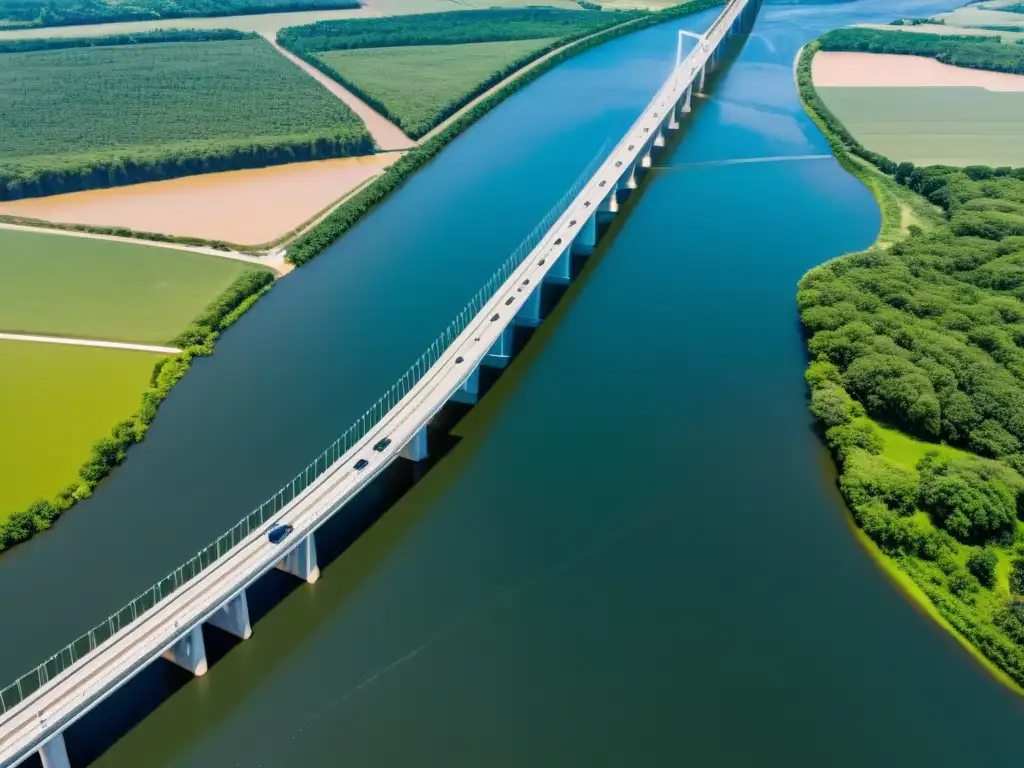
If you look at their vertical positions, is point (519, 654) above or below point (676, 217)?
below

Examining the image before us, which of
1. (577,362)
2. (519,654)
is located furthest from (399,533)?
(577,362)

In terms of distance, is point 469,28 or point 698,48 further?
point 469,28

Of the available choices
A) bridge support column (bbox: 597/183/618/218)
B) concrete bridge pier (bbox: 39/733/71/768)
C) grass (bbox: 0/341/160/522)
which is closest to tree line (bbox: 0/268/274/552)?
grass (bbox: 0/341/160/522)

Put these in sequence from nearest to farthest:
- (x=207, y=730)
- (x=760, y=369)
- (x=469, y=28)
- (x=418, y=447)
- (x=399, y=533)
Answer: (x=207, y=730), (x=399, y=533), (x=418, y=447), (x=760, y=369), (x=469, y=28)

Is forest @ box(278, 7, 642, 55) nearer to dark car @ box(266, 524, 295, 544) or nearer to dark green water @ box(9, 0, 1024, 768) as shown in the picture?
dark green water @ box(9, 0, 1024, 768)

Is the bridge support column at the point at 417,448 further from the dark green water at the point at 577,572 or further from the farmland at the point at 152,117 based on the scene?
the farmland at the point at 152,117

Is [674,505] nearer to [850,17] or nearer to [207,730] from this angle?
[207,730]

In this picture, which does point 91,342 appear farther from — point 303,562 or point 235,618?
point 235,618
